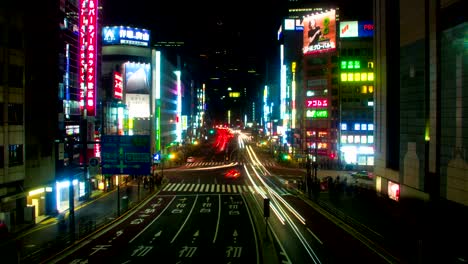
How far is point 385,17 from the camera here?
42.8 m

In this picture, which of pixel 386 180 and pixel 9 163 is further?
pixel 386 180

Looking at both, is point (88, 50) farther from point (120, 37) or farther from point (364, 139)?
point (364, 139)

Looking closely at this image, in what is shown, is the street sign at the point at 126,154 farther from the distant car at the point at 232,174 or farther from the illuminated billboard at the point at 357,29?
the illuminated billboard at the point at 357,29

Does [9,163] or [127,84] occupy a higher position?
[127,84]

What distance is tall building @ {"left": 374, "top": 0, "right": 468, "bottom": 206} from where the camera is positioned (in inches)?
921

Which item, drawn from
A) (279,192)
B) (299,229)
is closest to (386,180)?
(299,229)

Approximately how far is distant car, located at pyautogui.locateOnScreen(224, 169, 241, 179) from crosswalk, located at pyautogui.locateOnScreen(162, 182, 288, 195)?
9.71 m

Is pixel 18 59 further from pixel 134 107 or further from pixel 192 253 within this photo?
pixel 134 107

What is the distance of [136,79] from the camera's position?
275 feet

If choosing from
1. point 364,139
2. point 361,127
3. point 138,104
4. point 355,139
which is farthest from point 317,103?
point 138,104

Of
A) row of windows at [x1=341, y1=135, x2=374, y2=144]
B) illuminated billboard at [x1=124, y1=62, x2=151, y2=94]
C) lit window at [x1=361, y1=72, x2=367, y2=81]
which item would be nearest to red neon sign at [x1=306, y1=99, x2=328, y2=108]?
lit window at [x1=361, y1=72, x2=367, y2=81]

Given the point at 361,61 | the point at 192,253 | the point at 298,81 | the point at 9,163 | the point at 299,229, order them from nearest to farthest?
1. the point at 192,253
2. the point at 9,163
3. the point at 299,229
4. the point at 361,61
5. the point at 298,81

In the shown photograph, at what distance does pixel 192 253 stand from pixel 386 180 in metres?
23.1

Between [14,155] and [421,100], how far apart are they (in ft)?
96.3
